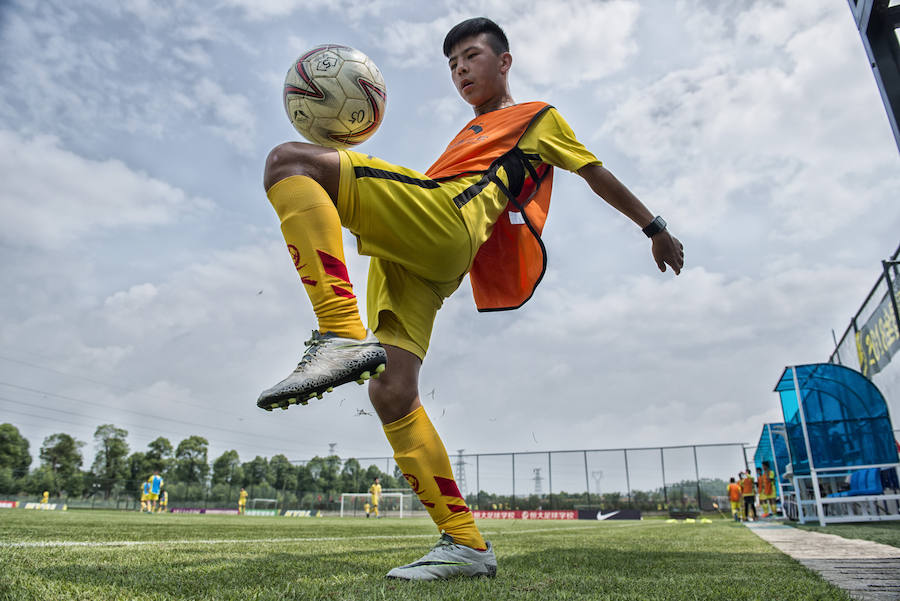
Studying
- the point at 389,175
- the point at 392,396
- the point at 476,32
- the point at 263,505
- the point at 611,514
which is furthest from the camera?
the point at 263,505

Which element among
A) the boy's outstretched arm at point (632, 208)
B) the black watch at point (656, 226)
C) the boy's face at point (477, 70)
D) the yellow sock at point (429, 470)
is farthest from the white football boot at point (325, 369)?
the boy's face at point (477, 70)

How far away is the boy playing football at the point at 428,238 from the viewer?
59.9 inches

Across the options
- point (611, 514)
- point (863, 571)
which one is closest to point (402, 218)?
point (863, 571)

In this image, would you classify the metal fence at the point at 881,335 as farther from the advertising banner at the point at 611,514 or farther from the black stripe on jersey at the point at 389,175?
the advertising banner at the point at 611,514

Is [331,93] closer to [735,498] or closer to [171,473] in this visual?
[735,498]

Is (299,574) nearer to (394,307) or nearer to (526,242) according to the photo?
(394,307)

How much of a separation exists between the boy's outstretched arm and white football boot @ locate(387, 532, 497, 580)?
136cm

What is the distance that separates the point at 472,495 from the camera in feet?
104

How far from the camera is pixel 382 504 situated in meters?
29.2

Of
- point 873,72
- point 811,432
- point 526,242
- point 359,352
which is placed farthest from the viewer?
point 811,432

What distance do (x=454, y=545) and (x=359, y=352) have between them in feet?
3.27

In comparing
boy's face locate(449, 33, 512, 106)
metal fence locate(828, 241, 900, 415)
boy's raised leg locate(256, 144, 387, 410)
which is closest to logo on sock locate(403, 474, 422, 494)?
boy's raised leg locate(256, 144, 387, 410)

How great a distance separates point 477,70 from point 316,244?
128 centimetres

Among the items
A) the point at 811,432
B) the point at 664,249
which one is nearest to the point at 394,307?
the point at 664,249
